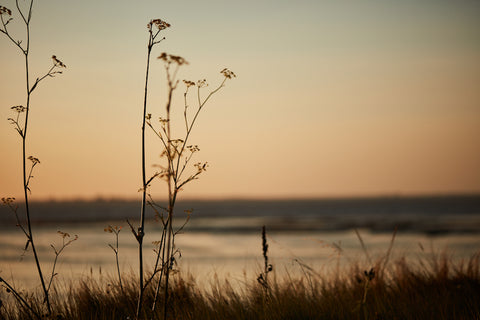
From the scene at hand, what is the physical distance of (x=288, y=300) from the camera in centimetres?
543

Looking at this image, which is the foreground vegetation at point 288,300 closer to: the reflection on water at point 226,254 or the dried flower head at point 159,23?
the dried flower head at point 159,23

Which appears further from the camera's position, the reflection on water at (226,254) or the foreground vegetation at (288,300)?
the reflection on water at (226,254)

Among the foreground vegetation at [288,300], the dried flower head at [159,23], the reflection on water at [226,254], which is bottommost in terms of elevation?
the reflection on water at [226,254]

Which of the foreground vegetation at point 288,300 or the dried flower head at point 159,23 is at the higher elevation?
the dried flower head at point 159,23

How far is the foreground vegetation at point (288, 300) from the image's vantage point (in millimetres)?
5129

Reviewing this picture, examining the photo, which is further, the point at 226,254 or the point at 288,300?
the point at 226,254

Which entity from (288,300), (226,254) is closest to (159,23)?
(288,300)

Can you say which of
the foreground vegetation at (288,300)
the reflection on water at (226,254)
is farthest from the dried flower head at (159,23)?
the reflection on water at (226,254)

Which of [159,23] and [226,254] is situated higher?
[159,23]

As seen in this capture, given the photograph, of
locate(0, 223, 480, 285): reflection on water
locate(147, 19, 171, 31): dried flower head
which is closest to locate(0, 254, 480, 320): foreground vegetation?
locate(147, 19, 171, 31): dried flower head

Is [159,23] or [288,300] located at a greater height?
[159,23]

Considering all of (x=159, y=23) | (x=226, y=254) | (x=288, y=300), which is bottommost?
(x=226, y=254)

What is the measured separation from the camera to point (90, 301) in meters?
5.95

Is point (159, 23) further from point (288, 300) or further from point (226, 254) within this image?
point (226, 254)
